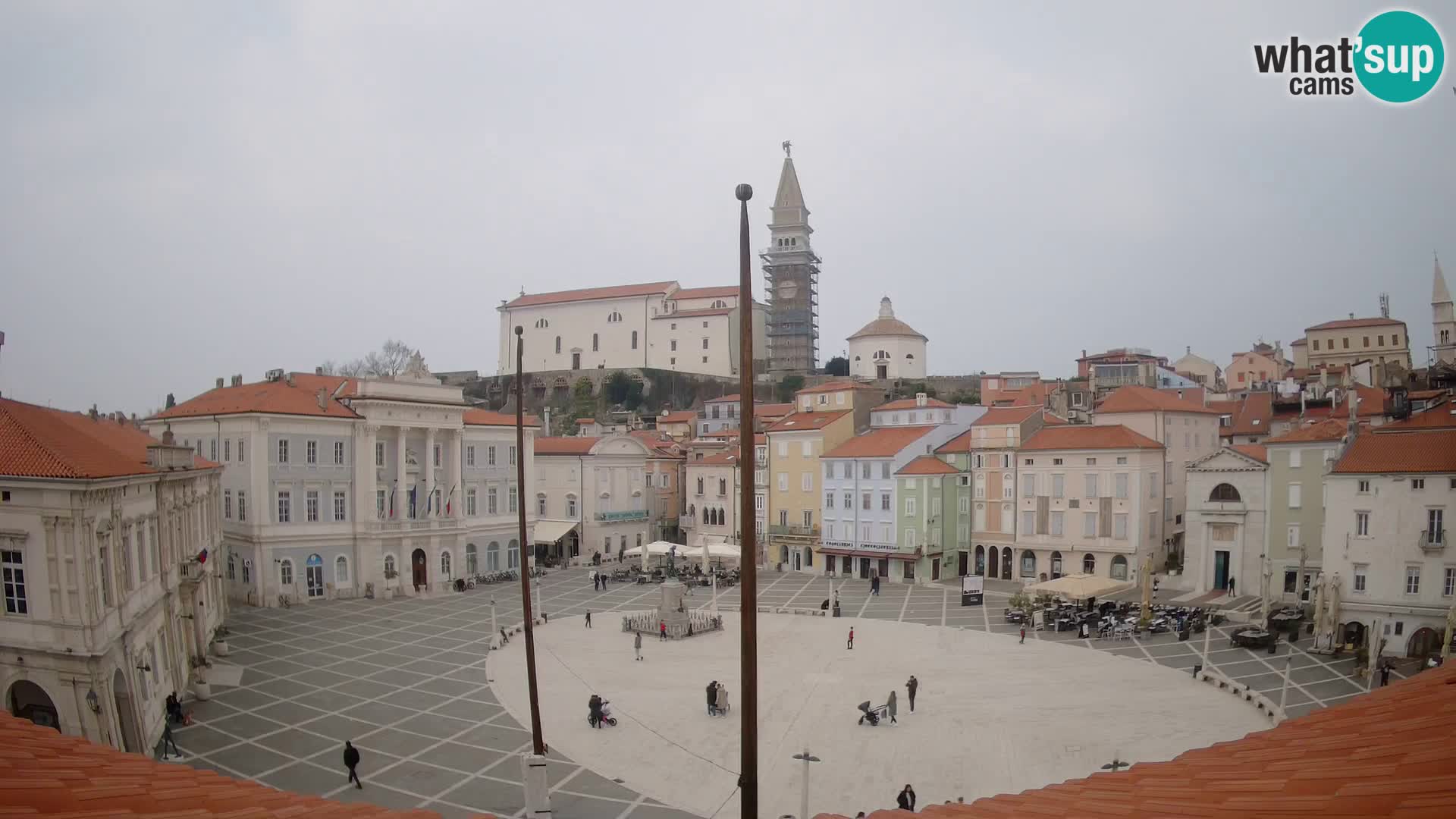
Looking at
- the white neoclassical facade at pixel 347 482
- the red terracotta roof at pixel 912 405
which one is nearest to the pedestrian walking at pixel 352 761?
the white neoclassical facade at pixel 347 482

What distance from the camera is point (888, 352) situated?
340 ft

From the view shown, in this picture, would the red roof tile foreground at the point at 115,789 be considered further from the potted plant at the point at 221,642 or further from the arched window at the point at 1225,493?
the arched window at the point at 1225,493

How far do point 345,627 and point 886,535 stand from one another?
1231 inches

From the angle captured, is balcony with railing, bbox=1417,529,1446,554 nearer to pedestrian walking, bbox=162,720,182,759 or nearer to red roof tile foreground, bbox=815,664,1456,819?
red roof tile foreground, bbox=815,664,1456,819

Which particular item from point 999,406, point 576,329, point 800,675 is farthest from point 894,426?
point 576,329

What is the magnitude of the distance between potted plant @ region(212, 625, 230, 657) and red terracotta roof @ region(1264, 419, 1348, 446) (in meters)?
46.8

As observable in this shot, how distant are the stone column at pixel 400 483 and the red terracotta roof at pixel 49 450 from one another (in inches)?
956

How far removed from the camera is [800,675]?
3055 centimetres

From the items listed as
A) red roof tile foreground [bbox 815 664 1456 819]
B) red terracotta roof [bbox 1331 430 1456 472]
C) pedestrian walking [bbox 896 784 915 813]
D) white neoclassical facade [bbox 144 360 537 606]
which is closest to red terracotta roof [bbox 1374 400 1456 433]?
red terracotta roof [bbox 1331 430 1456 472]

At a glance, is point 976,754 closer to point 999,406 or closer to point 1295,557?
point 1295,557

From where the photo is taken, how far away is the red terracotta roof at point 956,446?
5664 cm

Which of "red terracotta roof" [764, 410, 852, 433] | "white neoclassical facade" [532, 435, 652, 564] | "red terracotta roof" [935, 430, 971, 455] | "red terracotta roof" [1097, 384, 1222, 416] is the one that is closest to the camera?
"red terracotta roof" [1097, 384, 1222, 416]

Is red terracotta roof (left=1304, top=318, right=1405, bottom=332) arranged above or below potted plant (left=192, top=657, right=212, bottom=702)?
above

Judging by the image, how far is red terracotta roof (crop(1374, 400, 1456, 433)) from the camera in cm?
3315
